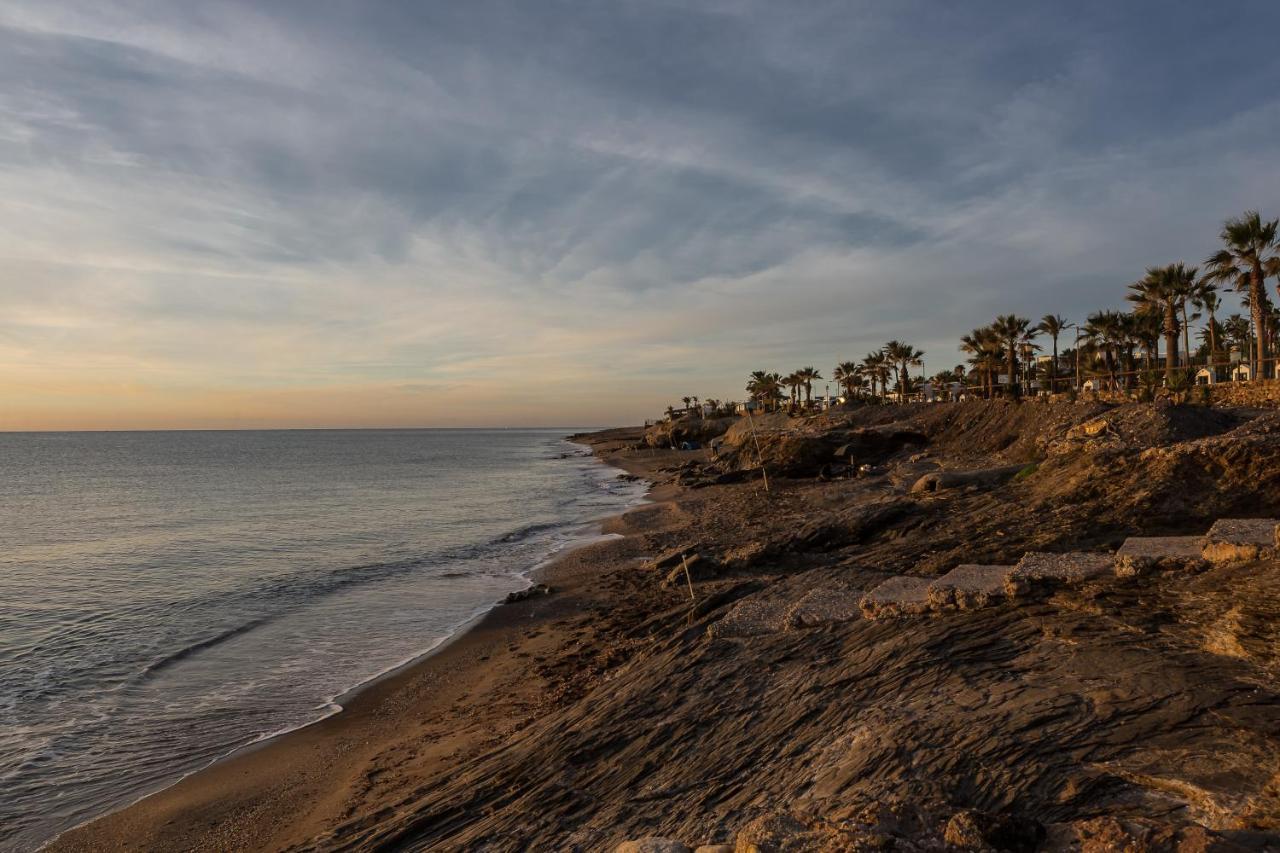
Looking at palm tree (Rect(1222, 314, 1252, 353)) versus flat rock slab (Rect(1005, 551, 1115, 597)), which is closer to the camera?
flat rock slab (Rect(1005, 551, 1115, 597))

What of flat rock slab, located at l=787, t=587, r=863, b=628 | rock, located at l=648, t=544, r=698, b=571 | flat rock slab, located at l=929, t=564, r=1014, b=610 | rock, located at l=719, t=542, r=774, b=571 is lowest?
rock, located at l=648, t=544, r=698, b=571

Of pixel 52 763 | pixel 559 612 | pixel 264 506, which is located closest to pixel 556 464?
pixel 264 506

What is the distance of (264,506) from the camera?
155 ft

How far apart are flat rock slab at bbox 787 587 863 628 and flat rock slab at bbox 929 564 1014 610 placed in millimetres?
1033

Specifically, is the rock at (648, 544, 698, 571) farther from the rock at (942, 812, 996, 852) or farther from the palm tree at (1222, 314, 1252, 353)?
the palm tree at (1222, 314, 1252, 353)

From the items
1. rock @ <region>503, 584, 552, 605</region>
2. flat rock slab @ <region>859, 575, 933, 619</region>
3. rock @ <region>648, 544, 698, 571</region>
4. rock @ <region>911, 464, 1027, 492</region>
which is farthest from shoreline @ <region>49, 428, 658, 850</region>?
rock @ <region>911, 464, 1027, 492</region>

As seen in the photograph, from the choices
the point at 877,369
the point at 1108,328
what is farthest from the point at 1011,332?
the point at 877,369

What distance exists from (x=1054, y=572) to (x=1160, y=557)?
4.13 feet

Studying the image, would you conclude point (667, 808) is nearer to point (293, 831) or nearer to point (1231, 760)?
point (1231, 760)

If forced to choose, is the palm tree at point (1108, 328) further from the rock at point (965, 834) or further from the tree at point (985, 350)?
the rock at point (965, 834)

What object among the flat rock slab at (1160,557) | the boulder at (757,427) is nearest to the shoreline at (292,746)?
the flat rock slab at (1160,557)

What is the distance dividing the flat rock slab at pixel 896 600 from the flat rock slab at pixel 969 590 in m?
0.18

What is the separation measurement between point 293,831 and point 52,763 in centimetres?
582

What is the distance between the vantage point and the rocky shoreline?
467cm
